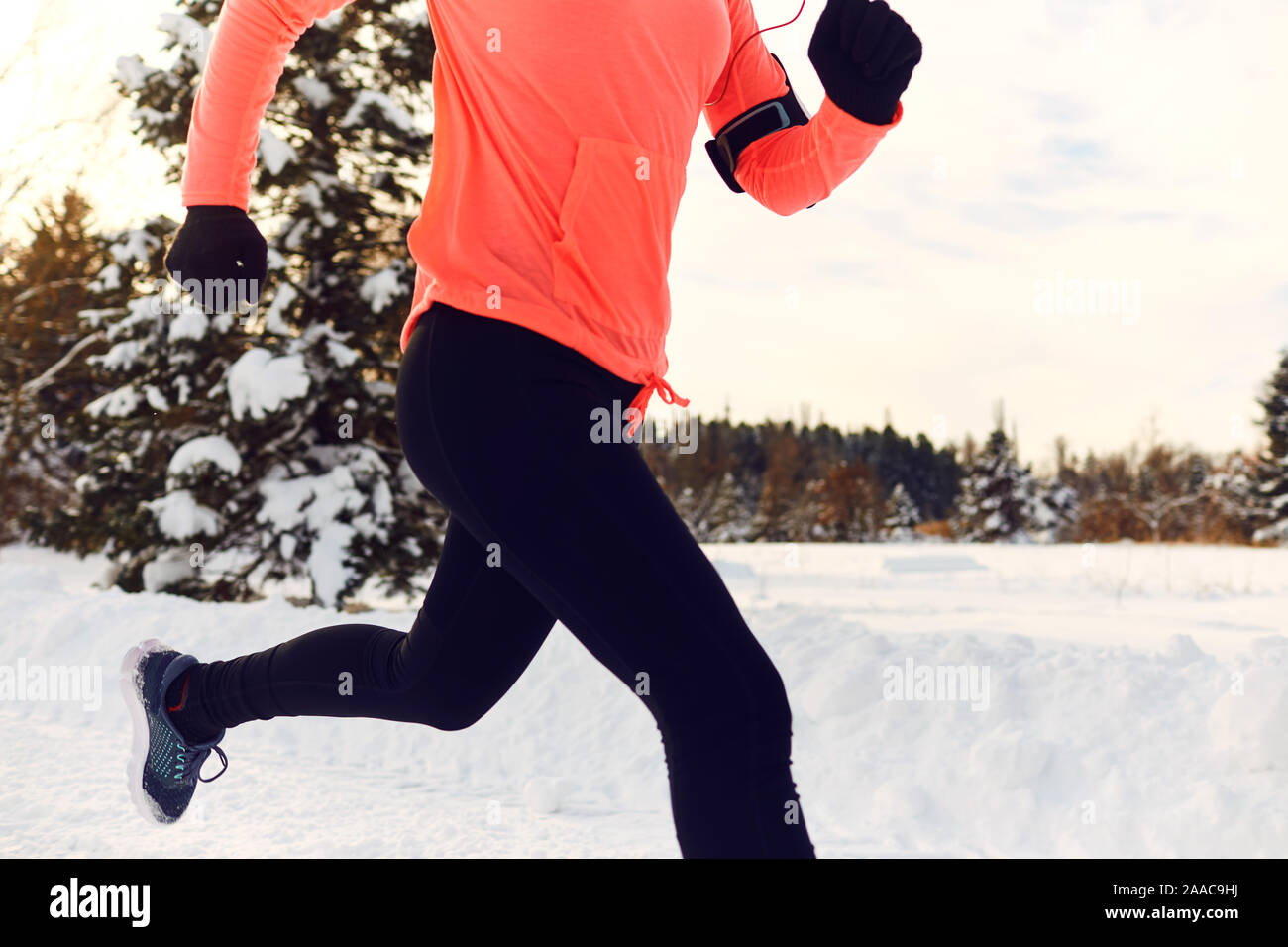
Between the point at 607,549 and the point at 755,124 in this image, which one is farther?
the point at 755,124

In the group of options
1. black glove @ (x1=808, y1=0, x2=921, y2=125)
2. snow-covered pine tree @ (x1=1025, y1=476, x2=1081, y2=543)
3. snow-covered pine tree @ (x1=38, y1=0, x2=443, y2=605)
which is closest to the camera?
black glove @ (x1=808, y1=0, x2=921, y2=125)

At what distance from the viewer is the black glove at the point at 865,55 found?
66.2 inches

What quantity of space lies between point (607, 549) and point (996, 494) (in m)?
41.0

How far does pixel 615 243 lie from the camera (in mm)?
1600

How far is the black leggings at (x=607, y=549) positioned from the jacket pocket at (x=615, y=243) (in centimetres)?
9

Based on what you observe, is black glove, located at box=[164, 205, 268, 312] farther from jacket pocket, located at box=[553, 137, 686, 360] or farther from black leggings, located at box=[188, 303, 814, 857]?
jacket pocket, located at box=[553, 137, 686, 360]

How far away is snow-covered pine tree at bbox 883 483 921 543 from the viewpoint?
114 ft

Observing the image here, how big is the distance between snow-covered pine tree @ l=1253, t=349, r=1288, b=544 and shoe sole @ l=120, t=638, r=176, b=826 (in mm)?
37853

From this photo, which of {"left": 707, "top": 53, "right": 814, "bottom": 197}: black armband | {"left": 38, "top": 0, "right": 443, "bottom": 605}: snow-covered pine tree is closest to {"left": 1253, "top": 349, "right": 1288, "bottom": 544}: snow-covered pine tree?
{"left": 38, "top": 0, "right": 443, "bottom": 605}: snow-covered pine tree

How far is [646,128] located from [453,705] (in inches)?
45.6

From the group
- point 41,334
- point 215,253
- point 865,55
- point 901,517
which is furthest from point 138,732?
point 901,517

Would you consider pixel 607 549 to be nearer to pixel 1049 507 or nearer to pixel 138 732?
pixel 138 732

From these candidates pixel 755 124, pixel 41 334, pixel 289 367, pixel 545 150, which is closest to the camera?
pixel 545 150
